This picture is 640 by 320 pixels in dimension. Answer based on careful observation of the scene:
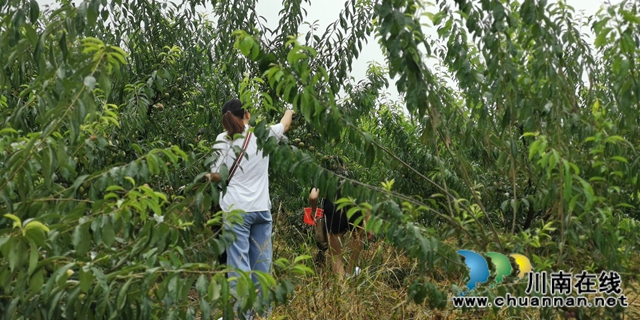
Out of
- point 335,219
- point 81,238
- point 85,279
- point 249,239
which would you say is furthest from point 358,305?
point 85,279

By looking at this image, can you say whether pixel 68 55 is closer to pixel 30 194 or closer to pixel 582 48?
pixel 30 194

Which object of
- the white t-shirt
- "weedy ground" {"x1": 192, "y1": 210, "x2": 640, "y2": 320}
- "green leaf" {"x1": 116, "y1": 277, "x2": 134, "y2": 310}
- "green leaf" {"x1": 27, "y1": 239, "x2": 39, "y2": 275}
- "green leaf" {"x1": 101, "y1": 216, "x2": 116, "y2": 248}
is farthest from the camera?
the white t-shirt

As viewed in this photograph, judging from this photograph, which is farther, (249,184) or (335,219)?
(335,219)

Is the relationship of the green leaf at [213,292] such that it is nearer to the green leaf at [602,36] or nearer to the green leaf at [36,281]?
the green leaf at [36,281]

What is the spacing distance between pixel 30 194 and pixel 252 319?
69.4 inches

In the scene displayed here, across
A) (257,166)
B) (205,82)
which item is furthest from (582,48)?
(205,82)

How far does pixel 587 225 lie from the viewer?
105 inches

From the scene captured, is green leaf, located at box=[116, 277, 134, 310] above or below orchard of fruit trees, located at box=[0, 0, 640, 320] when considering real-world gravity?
below

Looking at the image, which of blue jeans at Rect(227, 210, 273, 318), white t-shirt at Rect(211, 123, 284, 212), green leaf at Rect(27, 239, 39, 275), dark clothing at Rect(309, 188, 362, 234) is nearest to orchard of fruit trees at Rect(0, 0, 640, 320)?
green leaf at Rect(27, 239, 39, 275)

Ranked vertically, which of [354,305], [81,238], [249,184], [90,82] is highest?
[249,184]

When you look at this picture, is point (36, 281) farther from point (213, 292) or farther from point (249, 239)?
point (249, 239)

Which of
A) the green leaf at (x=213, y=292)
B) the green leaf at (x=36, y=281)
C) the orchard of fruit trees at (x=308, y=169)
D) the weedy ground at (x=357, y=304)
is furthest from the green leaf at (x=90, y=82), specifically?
the weedy ground at (x=357, y=304)

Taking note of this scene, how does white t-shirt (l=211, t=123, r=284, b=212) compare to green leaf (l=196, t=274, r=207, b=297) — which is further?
white t-shirt (l=211, t=123, r=284, b=212)

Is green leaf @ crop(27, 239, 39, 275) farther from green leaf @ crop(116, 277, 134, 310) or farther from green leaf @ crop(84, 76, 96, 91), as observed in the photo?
green leaf @ crop(84, 76, 96, 91)
